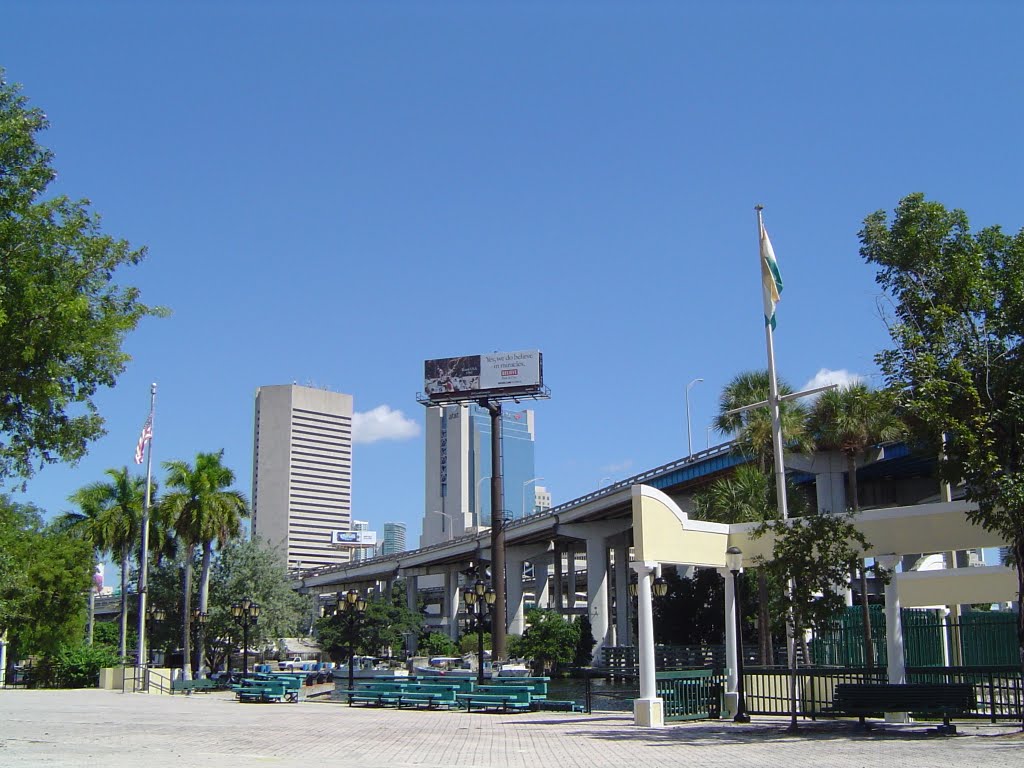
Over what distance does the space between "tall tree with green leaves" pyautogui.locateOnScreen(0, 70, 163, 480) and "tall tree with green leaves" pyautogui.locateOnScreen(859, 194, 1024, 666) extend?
46.1ft

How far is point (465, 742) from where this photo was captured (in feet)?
59.3

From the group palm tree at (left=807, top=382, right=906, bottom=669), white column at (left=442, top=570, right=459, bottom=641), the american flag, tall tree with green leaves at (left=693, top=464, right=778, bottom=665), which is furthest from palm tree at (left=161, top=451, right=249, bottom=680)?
white column at (left=442, top=570, right=459, bottom=641)

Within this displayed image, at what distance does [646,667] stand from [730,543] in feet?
13.3

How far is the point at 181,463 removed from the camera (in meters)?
52.8

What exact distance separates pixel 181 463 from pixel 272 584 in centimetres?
1299

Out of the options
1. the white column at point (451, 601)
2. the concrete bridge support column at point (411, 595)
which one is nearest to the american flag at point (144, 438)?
the concrete bridge support column at point (411, 595)

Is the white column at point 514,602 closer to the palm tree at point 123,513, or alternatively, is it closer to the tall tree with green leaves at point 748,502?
the palm tree at point 123,513

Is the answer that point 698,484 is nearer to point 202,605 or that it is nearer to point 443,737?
point 202,605

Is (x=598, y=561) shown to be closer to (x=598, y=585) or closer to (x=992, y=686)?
(x=598, y=585)

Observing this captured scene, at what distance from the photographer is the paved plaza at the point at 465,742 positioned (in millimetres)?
14305

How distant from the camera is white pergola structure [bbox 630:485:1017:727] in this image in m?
20.6

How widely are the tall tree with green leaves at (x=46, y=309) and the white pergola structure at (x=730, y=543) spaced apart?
11.0 metres

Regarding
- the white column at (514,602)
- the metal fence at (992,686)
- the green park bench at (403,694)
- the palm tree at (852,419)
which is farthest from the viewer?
the white column at (514,602)

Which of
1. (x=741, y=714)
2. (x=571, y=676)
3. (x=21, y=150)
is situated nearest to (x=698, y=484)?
(x=571, y=676)
